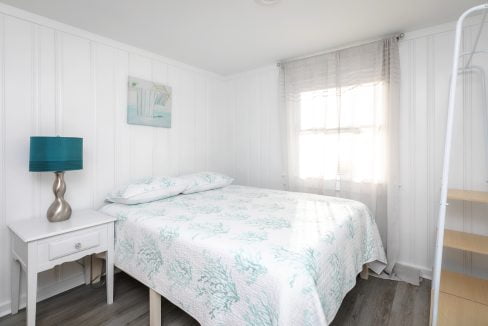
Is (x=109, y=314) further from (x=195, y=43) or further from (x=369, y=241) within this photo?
(x=195, y=43)

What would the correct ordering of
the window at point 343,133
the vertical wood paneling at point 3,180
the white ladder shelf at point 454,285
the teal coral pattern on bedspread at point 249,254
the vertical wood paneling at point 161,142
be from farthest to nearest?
1. the vertical wood paneling at point 161,142
2. the window at point 343,133
3. the vertical wood paneling at point 3,180
4. the white ladder shelf at point 454,285
5. the teal coral pattern on bedspread at point 249,254

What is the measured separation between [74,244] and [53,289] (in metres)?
0.72

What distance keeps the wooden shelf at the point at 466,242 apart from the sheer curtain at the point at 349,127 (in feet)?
1.99

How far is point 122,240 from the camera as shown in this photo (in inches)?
72.4

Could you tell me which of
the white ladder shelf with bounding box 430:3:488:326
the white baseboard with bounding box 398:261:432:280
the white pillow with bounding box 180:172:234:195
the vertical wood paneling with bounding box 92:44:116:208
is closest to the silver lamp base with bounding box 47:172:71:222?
the vertical wood paneling with bounding box 92:44:116:208

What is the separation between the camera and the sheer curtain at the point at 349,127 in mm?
2316

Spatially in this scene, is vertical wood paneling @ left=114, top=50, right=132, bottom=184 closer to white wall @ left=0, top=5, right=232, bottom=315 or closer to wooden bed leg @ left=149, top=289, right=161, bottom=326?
white wall @ left=0, top=5, right=232, bottom=315

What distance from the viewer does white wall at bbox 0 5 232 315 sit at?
1.82 m

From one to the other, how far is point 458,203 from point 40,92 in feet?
11.7

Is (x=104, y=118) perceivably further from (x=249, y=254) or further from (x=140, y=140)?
(x=249, y=254)

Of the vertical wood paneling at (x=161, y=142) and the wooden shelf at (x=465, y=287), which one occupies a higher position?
the vertical wood paneling at (x=161, y=142)

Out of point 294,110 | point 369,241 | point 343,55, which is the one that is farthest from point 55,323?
point 343,55

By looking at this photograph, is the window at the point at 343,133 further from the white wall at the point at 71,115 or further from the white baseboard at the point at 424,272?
the white wall at the point at 71,115

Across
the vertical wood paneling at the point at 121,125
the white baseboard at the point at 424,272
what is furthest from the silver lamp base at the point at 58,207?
the white baseboard at the point at 424,272
